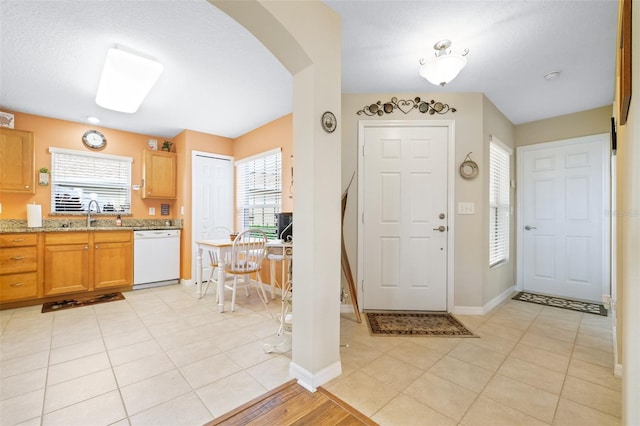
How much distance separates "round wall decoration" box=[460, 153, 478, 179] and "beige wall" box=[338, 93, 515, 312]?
0.04 meters

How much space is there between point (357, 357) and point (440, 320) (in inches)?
48.6

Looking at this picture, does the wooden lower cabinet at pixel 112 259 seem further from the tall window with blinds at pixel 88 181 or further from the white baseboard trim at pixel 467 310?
the white baseboard trim at pixel 467 310

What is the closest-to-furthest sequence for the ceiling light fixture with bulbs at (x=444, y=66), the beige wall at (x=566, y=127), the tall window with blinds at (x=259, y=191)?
the ceiling light fixture with bulbs at (x=444, y=66) < the beige wall at (x=566, y=127) < the tall window with blinds at (x=259, y=191)

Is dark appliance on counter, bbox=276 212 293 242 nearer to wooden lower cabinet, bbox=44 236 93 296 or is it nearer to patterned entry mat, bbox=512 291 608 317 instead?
wooden lower cabinet, bbox=44 236 93 296

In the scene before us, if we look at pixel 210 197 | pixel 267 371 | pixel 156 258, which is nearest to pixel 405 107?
pixel 267 371

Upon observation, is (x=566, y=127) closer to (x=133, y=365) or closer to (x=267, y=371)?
(x=267, y=371)

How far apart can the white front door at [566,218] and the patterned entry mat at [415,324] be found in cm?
202

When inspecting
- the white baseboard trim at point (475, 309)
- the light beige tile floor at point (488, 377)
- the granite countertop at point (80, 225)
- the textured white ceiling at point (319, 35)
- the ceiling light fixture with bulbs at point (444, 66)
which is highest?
the textured white ceiling at point (319, 35)

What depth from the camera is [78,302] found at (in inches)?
136

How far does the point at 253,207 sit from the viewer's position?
4.45 metres

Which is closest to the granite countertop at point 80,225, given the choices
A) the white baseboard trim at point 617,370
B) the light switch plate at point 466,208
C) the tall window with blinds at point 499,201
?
the light switch plate at point 466,208

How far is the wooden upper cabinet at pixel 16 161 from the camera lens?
3365 millimetres

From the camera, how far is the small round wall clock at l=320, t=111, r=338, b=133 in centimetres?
178

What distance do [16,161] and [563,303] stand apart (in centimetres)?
727
